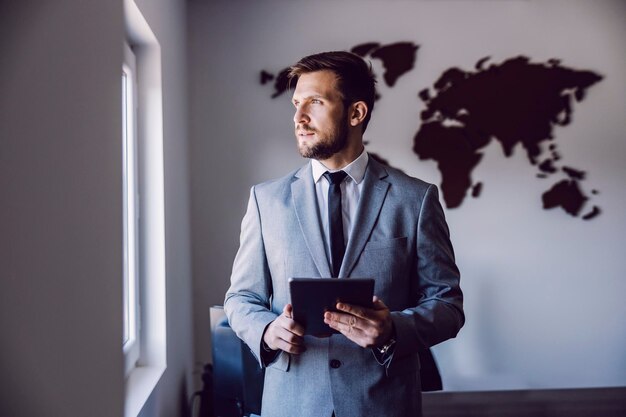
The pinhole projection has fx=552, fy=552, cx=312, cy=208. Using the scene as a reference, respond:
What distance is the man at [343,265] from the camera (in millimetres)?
1321

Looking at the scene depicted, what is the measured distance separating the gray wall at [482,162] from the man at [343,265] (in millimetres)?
1694

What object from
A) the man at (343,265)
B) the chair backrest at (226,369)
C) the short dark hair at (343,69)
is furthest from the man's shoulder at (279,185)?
the chair backrest at (226,369)

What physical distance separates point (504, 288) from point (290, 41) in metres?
1.94

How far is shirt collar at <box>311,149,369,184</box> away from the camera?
1.51 meters

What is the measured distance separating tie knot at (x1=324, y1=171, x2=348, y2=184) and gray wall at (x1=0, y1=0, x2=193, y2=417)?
555mm

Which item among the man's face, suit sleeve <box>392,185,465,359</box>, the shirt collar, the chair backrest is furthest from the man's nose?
the chair backrest

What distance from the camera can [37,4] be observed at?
0.88 m

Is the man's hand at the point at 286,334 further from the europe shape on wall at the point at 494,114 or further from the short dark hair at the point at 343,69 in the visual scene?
the europe shape on wall at the point at 494,114

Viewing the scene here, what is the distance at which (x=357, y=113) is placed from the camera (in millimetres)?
1568

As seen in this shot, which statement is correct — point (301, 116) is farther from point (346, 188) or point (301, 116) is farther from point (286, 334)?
point (286, 334)

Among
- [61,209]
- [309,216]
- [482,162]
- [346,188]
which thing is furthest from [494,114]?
[61,209]

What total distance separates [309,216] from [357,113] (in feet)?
1.13

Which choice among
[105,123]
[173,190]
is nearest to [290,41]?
[173,190]

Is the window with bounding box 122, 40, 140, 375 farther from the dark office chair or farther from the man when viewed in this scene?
the man
